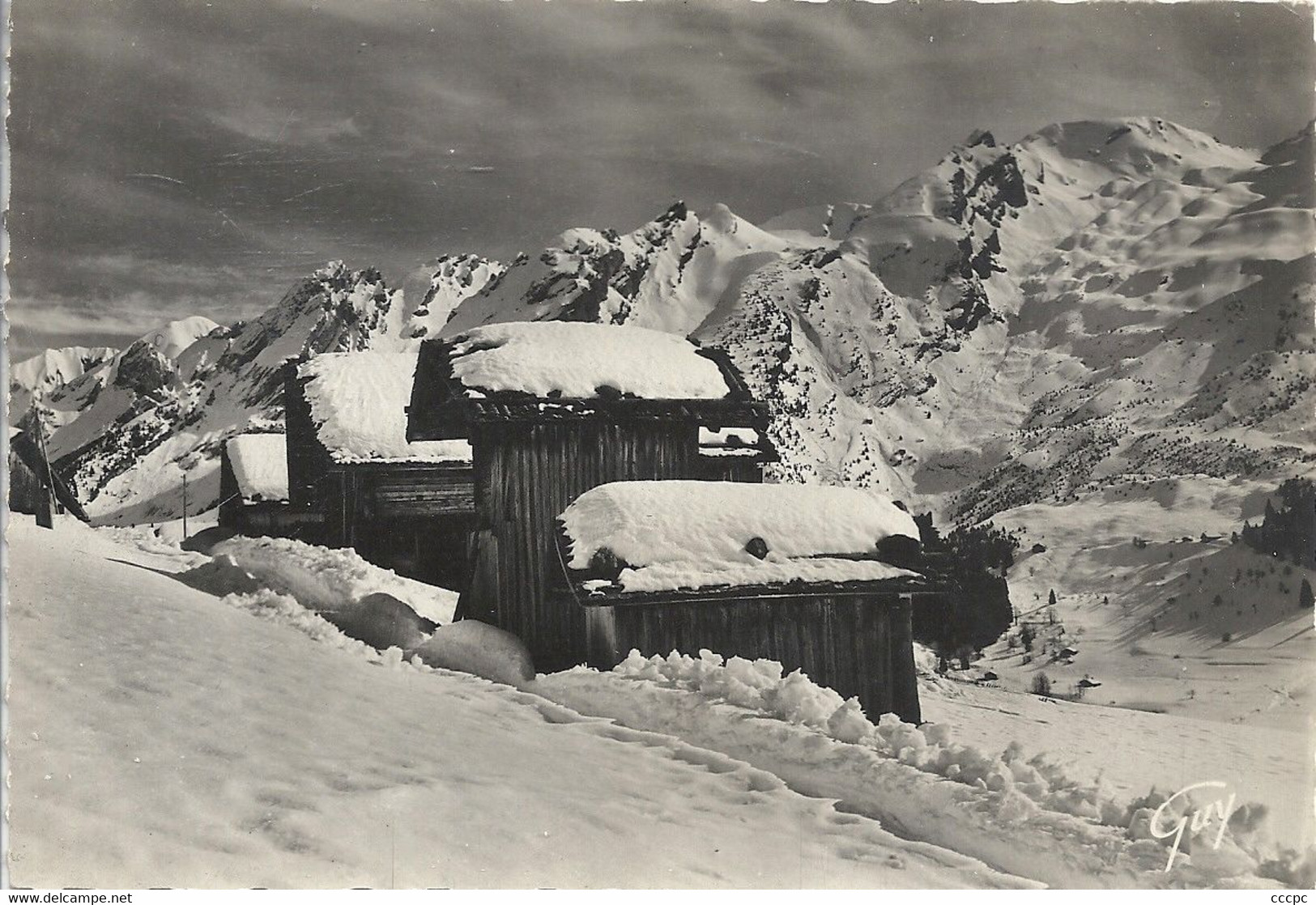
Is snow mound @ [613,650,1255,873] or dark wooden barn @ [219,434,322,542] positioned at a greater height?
dark wooden barn @ [219,434,322,542]

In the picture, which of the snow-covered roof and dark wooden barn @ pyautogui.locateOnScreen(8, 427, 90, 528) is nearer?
the snow-covered roof

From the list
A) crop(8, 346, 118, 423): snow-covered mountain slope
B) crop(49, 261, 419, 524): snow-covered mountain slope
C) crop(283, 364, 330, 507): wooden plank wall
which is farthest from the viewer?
crop(283, 364, 330, 507): wooden plank wall

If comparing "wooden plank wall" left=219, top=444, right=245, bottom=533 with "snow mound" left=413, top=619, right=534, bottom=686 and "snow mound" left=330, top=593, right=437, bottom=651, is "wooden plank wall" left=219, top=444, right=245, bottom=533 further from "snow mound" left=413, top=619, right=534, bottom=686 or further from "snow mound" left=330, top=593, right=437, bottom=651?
"snow mound" left=413, top=619, right=534, bottom=686

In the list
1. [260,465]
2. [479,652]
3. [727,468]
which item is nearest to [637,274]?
[727,468]

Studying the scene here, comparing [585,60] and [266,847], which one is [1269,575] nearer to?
[585,60]

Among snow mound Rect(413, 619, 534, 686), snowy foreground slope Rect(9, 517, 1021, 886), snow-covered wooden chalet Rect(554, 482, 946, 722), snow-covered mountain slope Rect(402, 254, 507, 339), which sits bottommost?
snowy foreground slope Rect(9, 517, 1021, 886)

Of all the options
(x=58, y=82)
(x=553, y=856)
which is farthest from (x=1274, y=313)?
(x=58, y=82)

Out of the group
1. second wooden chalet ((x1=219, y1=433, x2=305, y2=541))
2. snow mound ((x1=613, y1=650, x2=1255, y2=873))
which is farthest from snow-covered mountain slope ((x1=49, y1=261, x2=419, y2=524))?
snow mound ((x1=613, y1=650, x2=1255, y2=873))

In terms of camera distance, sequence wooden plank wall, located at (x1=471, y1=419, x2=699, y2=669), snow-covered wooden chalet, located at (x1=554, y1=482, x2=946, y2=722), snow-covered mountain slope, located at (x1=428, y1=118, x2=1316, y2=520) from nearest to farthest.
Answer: snow-covered wooden chalet, located at (x1=554, y1=482, x2=946, y2=722)
snow-covered mountain slope, located at (x1=428, y1=118, x2=1316, y2=520)
wooden plank wall, located at (x1=471, y1=419, x2=699, y2=669)
